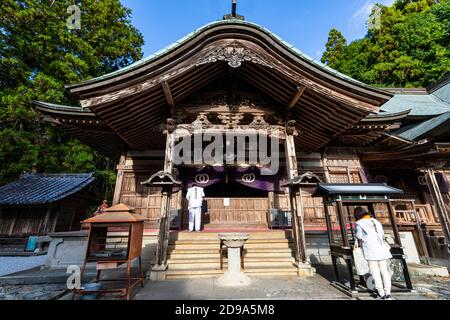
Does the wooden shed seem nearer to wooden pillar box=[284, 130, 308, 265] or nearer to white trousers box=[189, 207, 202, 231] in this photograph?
white trousers box=[189, 207, 202, 231]

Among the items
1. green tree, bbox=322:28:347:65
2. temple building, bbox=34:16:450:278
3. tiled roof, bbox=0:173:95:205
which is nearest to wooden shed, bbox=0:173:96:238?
tiled roof, bbox=0:173:95:205

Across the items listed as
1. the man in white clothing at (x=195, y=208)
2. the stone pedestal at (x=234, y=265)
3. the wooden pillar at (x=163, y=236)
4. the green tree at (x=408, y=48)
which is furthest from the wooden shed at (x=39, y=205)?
the green tree at (x=408, y=48)

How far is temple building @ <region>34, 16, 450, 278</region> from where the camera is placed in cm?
549

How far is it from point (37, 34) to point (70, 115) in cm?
1587

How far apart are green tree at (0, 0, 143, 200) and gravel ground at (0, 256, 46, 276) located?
23.7ft

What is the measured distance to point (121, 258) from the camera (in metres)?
4.04

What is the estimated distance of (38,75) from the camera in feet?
47.0

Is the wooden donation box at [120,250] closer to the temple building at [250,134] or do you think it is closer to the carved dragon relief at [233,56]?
the temple building at [250,134]

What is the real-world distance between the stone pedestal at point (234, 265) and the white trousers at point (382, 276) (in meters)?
2.47

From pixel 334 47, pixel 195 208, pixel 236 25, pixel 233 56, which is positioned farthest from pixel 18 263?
pixel 334 47


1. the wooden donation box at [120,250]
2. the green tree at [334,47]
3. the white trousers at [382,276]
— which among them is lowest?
the white trousers at [382,276]

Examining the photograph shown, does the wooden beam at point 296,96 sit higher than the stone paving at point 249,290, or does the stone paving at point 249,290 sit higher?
the wooden beam at point 296,96

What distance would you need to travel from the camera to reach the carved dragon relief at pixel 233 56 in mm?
5617

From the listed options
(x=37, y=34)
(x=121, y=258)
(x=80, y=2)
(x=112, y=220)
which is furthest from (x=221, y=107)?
(x=80, y=2)
